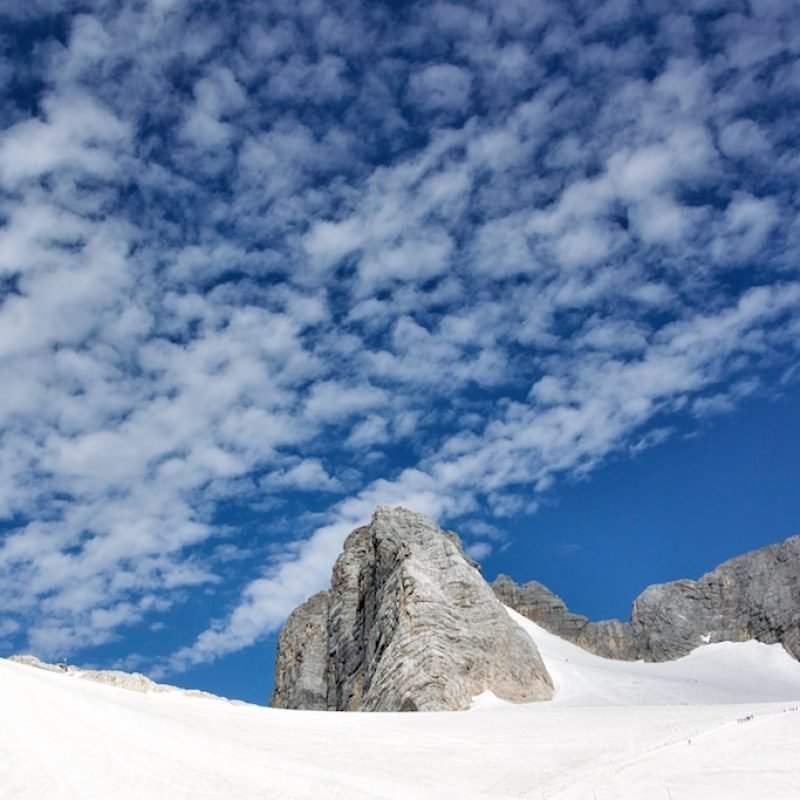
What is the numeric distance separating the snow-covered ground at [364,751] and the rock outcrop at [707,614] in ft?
163

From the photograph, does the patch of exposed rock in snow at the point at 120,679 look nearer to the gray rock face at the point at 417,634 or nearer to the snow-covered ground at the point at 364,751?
the snow-covered ground at the point at 364,751

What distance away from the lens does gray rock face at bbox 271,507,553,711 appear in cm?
3956

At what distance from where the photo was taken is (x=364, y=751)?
20.4 meters

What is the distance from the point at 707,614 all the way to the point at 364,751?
65.3 metres

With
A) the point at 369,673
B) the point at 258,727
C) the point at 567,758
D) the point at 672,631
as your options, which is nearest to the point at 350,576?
the point at 369,673

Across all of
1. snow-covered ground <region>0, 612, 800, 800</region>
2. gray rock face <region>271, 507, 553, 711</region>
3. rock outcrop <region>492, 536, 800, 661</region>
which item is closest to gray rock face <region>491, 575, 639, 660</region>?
rock outcrop <region>492, 536, 800, 661</region>

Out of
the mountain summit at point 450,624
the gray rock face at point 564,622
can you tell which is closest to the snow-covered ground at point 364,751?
the mountain summit at point 450,624

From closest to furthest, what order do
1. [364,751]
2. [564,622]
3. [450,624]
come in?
1. [364,751]
2. [450,624]
3. [564,622]

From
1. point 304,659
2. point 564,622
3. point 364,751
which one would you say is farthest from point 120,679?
point 564,622

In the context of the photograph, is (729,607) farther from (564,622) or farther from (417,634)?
(417,634)

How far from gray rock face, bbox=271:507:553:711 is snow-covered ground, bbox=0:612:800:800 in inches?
445

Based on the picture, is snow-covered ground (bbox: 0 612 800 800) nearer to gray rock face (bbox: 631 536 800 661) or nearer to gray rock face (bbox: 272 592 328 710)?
gray rock face (bbox: 272 592 328 710)

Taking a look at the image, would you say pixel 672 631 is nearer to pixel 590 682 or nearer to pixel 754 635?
pixel 754 635

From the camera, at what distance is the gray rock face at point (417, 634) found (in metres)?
39.6
